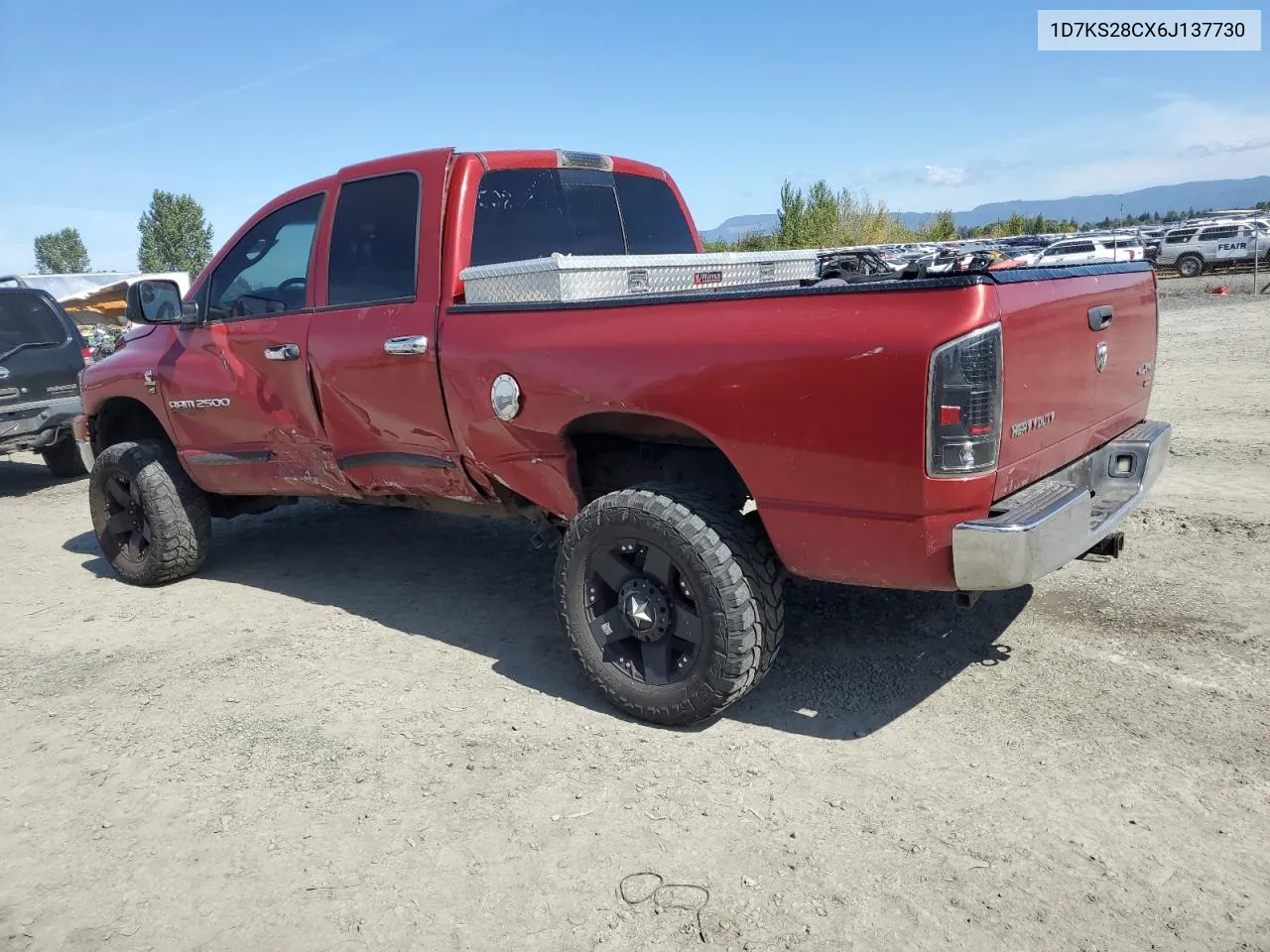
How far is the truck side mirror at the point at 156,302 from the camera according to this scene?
498 centimetres

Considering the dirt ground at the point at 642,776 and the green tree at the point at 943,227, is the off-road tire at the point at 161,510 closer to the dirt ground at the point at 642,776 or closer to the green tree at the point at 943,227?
the dirt ground at the point at 642,776

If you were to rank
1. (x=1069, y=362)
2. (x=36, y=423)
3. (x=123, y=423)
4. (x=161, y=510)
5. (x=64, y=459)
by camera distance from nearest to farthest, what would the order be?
(x=1069, y=362) → (x=161, y=510) → (x=123, y=423) → (x=36, y=423) → (x=64, y=459)

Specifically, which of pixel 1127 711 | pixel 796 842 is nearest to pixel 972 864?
pixel 796 842

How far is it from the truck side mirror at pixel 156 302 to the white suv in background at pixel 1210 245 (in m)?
31.9

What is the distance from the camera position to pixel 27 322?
9.30 m

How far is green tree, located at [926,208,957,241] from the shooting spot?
4122 cm

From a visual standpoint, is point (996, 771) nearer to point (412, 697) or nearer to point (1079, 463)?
point (1079, 463)

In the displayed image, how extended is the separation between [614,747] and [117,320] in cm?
3555

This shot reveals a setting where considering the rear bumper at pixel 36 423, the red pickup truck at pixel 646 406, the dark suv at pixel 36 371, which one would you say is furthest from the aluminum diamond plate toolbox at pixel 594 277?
the rear bumper at pixel 36 423

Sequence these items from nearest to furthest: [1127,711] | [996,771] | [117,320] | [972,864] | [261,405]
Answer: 1. [972,864]
2. [996,771]
3. [1127,711]
4. [261,405]
5. [117,320]

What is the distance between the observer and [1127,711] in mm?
3350

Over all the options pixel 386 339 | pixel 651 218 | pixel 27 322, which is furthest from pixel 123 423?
pixel 27 322

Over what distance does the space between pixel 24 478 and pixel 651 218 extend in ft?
28.3

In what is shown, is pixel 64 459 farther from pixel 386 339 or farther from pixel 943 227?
pixel 943 227
